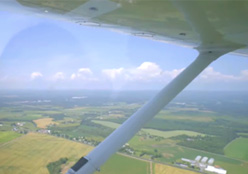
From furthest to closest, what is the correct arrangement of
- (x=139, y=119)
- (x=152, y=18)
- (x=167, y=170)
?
(x=167, y=170) < (x=139, y=119) < (x=152, y=18)

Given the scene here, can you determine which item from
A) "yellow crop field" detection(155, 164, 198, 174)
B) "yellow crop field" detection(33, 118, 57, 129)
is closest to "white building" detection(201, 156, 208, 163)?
"yellow crop field" detection(155, 164, 198, 174)

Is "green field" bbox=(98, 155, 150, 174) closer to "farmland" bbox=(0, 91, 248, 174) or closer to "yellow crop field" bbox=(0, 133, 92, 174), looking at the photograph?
"farmland" bbox=(0, 91, 248, 174)

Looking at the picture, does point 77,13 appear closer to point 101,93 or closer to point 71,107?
point 71,107

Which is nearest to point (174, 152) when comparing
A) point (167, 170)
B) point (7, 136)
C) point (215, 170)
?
point (167, 170)

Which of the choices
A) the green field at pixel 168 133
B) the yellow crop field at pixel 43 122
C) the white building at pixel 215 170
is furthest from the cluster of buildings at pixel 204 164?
the yellow crop field at pixel 43 122

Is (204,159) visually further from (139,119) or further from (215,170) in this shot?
(139,119)

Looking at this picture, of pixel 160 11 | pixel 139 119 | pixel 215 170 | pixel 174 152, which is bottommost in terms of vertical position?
pixel 215 170

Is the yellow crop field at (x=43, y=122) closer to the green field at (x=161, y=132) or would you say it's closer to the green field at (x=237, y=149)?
the green field at (x=161, y=132)
